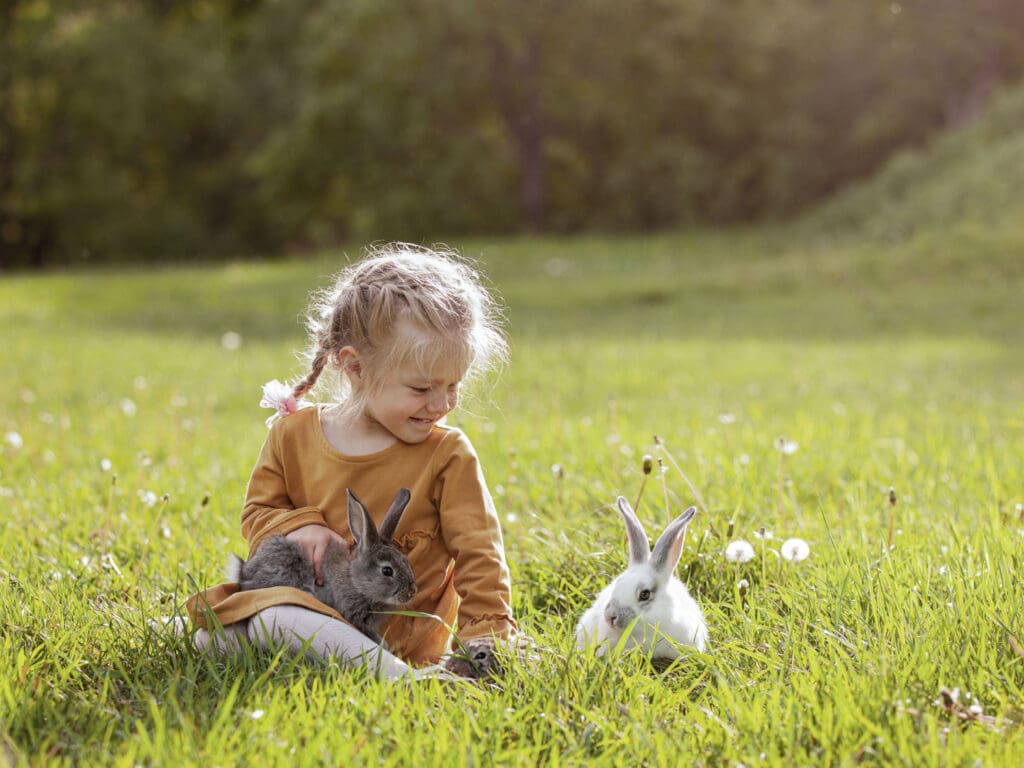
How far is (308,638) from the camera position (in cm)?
296

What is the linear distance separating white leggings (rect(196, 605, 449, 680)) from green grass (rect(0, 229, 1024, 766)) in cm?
8

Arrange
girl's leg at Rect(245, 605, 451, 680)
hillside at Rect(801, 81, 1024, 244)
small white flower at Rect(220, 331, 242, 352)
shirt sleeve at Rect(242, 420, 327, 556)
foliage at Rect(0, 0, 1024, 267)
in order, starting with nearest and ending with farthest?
girl's leg at Rect(245, 605, 451, 680) < shirt sleeve at Rect(242, 420, 327, 556) < small white flower at Rect(220, 331, 242, 352) < hillside at Rect(801, 81, 1024, 244) < foliage at Rect(0, 0, 1024, 267)

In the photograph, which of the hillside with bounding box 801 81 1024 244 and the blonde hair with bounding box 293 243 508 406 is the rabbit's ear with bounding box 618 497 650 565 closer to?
the blonde hair with bounding box 293 243 508 406

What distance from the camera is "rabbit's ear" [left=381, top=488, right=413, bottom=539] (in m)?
2.99

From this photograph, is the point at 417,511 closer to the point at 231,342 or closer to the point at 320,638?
the point at 320,638

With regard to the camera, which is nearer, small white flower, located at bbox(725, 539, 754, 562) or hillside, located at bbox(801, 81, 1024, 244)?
small white flower, located at bbox(725, 539, 754, 562)

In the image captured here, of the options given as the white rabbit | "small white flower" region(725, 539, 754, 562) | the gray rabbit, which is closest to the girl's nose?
the gray rabbit

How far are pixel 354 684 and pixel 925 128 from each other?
30.6 metres

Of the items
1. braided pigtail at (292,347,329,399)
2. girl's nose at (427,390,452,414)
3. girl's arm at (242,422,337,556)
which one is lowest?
girl's arm at (242,422,337,556)

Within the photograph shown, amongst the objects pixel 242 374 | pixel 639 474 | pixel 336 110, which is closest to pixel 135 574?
pixel 639 474

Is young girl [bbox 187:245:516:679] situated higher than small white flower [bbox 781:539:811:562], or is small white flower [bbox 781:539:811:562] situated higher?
young girl [bbox 187:245:516:679]

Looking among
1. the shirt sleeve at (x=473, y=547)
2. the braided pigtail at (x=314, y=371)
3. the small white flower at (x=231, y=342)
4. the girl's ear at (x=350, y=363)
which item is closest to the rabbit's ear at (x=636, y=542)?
the shirt sleeve at (x=473, y=547)

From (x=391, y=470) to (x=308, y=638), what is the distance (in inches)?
22.2

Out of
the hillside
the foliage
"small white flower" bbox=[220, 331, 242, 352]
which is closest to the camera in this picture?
"small white flower" bbox=[220, 331, 242, 352]
